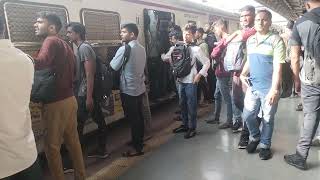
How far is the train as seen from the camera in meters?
3.73

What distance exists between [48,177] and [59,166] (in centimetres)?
90

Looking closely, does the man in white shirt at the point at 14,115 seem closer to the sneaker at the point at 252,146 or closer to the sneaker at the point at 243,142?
the sneaker at the point at 252,146

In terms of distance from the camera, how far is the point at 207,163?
396 cm

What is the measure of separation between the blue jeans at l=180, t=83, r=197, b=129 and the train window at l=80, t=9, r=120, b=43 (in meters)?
1.35

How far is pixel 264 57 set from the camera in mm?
3795

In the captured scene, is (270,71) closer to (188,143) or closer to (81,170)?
(188,143)

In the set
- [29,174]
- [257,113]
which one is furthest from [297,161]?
[29,174]

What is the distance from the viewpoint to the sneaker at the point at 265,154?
394 centimetres

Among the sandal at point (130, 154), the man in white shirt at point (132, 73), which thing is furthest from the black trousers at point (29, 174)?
the sandal at point (130, 154)

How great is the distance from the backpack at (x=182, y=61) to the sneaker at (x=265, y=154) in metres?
1.47

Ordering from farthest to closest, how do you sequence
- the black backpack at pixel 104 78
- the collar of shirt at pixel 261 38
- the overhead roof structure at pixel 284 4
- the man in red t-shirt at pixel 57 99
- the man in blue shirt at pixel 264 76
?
1. the overhead roof structure at pixel 284 4
2. the black backpack at pixel 104 78
3. the collar of shirt at pixel 261 38
4. the man in blue shirt at pixel 264 76
5. the man in red t-shirt at pixel 57 99

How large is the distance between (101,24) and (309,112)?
305 centimetres

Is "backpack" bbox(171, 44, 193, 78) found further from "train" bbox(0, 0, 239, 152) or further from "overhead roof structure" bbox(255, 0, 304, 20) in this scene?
"overhead roof structure" bbox(255, 0, 304, 20)

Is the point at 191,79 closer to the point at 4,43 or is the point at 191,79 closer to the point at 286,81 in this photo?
the point at 286,81
